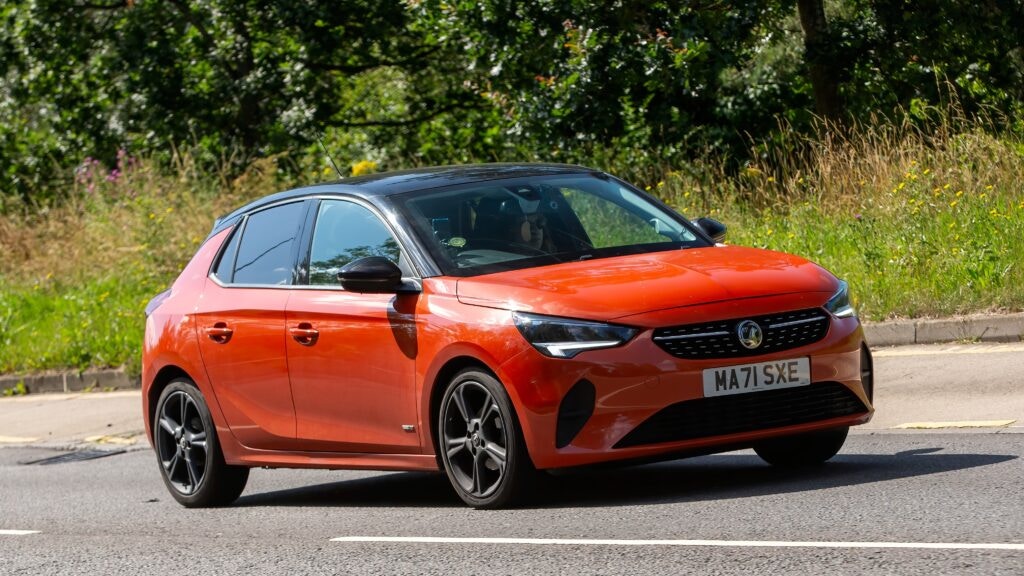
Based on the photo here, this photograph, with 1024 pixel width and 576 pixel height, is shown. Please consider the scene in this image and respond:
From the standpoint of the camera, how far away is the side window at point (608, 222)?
28.1ft

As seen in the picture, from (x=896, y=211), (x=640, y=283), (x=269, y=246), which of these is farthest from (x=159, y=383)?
(x=896, y=211)

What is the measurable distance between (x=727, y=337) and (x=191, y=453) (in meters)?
3.67

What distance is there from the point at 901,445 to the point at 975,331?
2.95m

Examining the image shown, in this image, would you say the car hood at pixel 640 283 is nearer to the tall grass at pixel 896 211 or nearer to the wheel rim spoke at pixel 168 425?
the wheel rim spoke at pixel 168 425

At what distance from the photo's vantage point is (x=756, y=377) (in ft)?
24.1

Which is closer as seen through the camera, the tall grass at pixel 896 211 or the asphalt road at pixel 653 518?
the asphalt road at pixel 653 518

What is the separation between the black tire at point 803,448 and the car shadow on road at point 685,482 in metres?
0.07

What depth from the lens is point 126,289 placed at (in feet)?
66.6

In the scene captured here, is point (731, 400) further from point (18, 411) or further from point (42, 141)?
point (42, 141)

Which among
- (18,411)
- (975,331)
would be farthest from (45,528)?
(18,411)

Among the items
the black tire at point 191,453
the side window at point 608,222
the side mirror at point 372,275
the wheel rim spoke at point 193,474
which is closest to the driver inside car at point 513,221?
the side window at point 608,222

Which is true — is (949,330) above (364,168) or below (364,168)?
below

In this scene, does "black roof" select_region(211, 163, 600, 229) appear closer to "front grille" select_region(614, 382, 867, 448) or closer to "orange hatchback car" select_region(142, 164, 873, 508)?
"orange hatchback car" select_region(142, 164, 873, 508)

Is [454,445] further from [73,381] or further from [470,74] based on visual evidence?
[470,74]
